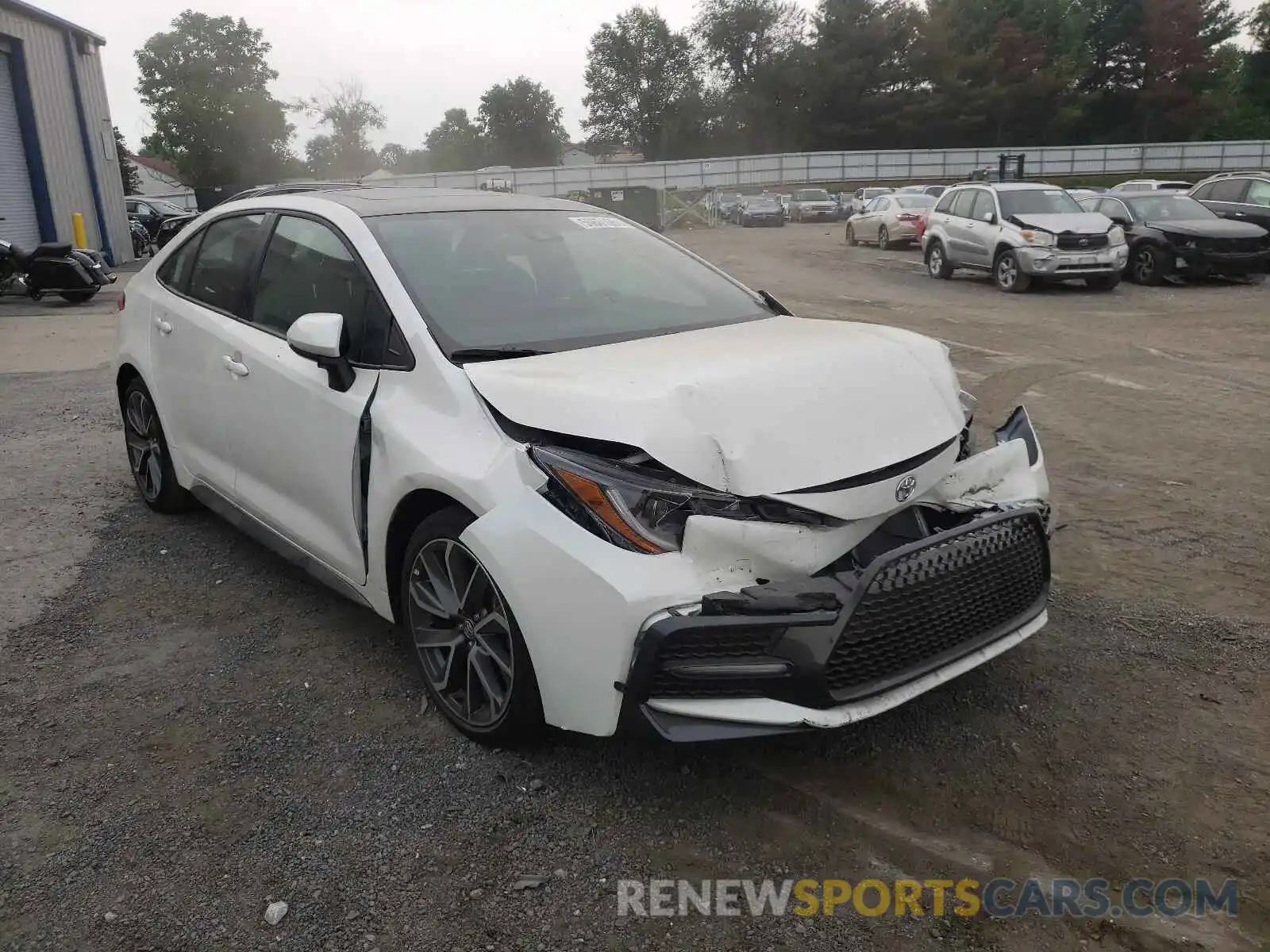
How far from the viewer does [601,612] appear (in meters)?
2.50

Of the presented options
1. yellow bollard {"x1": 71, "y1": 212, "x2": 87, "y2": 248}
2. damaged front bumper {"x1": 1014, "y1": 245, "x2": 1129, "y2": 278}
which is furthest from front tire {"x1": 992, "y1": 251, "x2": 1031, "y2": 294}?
yellow bollard {"x1": 71, "y1": 212, "x2": 87, "y2": 248}

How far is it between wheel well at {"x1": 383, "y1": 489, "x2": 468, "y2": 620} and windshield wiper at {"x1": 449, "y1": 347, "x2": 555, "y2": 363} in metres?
0.45

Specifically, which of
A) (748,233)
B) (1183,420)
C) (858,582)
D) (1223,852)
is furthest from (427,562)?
(748,233)

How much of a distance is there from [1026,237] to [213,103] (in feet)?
211

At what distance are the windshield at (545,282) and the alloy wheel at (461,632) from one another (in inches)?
27.4

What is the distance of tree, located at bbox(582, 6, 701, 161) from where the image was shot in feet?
253

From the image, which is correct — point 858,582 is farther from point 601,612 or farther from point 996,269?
point 996,269

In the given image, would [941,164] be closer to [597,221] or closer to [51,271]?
[51,271]

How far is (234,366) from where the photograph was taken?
3984 mm

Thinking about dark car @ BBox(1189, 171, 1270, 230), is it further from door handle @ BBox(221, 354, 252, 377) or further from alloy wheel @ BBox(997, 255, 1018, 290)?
door handle @ BBox(221, 354, 252, 377)

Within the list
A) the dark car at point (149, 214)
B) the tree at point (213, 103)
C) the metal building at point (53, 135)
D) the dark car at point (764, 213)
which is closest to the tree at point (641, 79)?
the tree at point (213, 103)

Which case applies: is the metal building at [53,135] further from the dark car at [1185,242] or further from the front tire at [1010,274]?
the dark car at [1185,242]

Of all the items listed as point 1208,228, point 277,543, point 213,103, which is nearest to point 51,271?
point 277,543

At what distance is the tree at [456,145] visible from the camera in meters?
85.6
